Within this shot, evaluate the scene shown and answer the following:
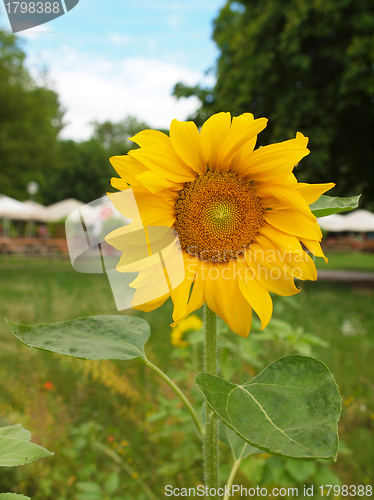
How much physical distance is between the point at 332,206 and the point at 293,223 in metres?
0.08

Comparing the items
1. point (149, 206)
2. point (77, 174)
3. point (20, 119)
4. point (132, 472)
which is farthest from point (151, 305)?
point (77, 174)

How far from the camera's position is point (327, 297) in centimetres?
735

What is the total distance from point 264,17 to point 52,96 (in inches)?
344

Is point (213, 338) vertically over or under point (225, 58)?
under

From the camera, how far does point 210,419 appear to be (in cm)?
75

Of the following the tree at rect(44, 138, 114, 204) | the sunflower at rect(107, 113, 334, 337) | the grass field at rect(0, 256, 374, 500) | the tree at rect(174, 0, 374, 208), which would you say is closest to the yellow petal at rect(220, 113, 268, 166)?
the sunflower at rect(107, 113, 334, 337)

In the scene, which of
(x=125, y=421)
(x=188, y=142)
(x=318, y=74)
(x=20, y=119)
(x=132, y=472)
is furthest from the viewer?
(x=20, y=119)

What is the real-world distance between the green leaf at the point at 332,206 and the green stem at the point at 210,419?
0.28 m

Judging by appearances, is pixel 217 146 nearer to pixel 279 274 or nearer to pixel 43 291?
pixel 279 274

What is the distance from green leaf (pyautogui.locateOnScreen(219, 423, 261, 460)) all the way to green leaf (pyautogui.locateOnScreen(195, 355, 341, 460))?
303 millimetres

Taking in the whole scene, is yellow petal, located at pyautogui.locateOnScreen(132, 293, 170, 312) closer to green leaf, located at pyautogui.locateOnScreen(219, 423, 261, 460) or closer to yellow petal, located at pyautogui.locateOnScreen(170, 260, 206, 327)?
yellow petal, located at pyautogui.locateOnScreen(170, 260, 206, 327)

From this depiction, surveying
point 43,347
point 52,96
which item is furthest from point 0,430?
point 52,96

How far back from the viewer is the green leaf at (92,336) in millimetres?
686

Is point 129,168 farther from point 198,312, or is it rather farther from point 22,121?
point 22,121
